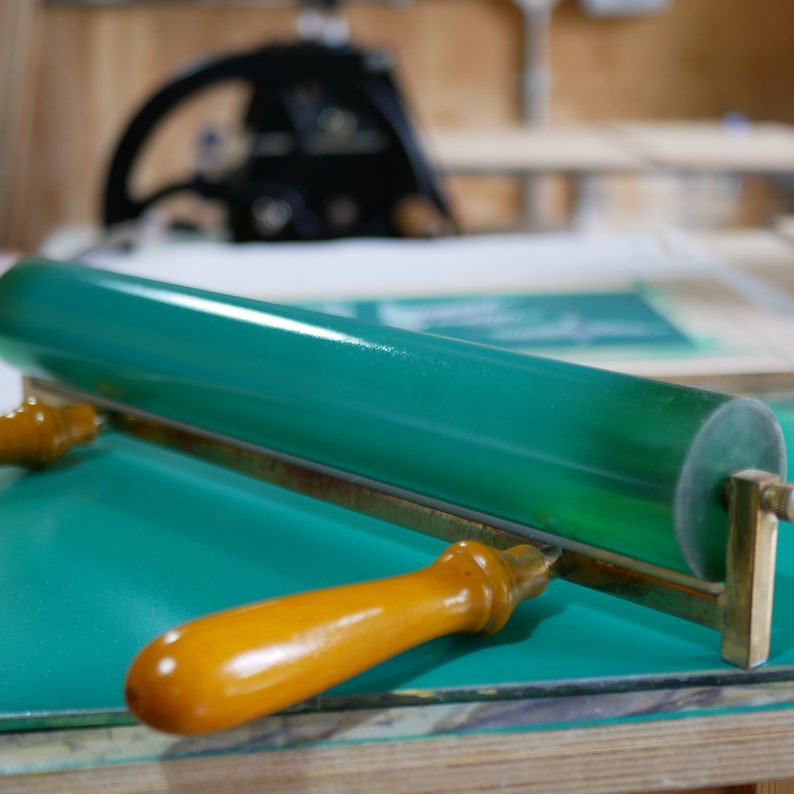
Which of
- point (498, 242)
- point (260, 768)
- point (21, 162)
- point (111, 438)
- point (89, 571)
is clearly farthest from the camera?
point (21, 162)

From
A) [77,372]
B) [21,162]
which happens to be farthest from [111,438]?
[21,162]

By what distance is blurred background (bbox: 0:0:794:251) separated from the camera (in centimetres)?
432

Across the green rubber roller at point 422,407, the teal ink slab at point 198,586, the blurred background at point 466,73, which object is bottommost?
the teal ink slab at point 198,586

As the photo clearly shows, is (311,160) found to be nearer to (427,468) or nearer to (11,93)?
(427,468)

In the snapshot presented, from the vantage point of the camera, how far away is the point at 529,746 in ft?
1.48

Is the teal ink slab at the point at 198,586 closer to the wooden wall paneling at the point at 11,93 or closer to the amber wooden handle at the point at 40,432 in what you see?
the amber wooden handle at the point at 40,432

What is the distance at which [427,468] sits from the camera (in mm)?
576

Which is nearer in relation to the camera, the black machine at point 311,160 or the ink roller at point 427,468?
the ink roller at point 427,468

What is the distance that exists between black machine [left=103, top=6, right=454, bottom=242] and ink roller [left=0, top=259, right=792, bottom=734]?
1.28 meters

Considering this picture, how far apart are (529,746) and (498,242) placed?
130 centimetres

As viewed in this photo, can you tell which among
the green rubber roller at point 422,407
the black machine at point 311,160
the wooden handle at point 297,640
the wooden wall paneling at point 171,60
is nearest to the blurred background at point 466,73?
the wooden wall paneling at point 171,60

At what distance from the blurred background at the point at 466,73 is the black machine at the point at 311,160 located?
209cm

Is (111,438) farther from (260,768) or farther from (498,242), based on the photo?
(498,242)

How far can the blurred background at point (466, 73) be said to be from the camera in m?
4.32
